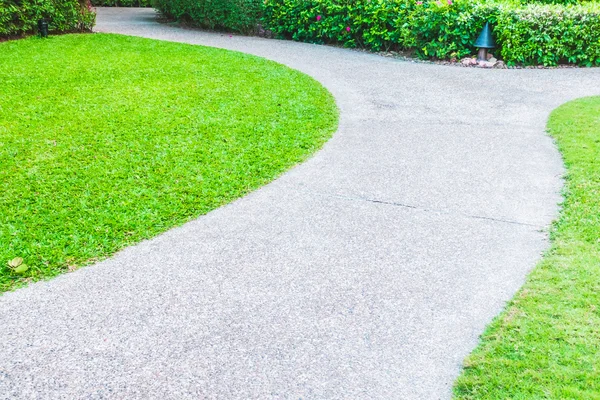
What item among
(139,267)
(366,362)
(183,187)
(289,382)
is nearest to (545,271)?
(366,362)

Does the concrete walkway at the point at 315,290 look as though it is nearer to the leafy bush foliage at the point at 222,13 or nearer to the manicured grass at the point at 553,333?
the manicured grass at the point at 553,333

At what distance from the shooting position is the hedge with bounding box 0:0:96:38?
432 inches

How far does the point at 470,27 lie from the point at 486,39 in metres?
0.36

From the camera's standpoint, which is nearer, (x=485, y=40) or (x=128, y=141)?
(x=128, y=141)

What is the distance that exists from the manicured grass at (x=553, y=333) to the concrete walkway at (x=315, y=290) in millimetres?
110

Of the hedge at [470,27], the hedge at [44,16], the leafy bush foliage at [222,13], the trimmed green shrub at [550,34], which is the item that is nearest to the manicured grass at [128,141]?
the hedge at [44,16]

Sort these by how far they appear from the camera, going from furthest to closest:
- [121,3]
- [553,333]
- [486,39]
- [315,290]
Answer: [121,3] → [486,39] → [315,290] → [553,333]

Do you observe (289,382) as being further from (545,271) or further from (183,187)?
(183,187)

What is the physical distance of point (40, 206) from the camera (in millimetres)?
4500

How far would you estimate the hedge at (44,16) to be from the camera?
11.0 m

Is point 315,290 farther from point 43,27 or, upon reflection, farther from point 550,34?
point 43,27

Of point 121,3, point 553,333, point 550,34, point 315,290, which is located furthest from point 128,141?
point 121,3

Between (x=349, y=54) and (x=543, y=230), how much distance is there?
782cm

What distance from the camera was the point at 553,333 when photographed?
2938 millimetres
